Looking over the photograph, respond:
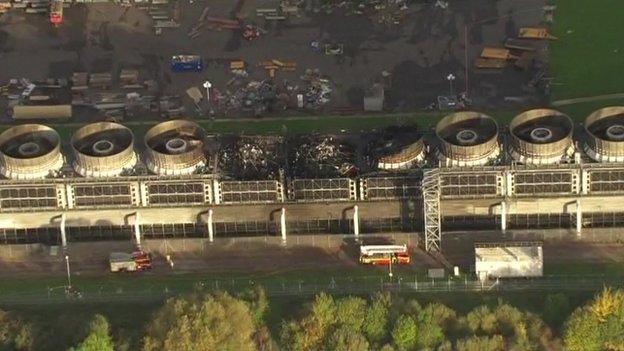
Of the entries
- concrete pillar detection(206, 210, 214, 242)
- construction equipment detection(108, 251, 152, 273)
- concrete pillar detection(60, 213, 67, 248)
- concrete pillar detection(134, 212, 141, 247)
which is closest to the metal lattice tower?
concrete pillar detection(206, 210, 214, 242)

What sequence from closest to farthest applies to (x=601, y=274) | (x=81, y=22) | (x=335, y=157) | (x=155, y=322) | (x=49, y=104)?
1. (x=155, y=322)
2. (x=601, y=274)
3. (x=335, y=157)
4. (x=49, y=104)
5. (x=81, y=22)

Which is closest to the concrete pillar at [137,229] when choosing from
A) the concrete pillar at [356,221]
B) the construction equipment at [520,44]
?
the concrete pillar at [356,221]

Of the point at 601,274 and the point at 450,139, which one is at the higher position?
the point at 450,139

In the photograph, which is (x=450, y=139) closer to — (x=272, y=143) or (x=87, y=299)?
(x=272, y=143)

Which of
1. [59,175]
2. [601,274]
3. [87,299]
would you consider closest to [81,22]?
[59,175]

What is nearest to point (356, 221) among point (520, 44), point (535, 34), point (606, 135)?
point (606, 135)

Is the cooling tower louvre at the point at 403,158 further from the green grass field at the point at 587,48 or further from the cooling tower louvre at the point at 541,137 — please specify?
the green grass field at the point at 587,48
